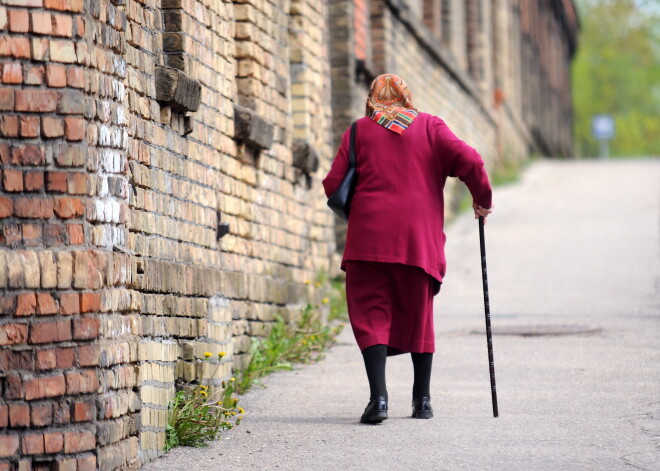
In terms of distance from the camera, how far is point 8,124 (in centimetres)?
468

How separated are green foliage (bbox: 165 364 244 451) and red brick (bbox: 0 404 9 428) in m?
1.13

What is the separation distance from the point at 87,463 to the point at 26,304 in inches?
24.2

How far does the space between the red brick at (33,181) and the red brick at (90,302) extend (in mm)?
422

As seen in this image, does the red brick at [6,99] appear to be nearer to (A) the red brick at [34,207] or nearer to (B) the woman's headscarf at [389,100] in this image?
(A) the red brick at [34,207]

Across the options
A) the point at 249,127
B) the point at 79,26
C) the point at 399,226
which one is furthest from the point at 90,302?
the point at 249,127

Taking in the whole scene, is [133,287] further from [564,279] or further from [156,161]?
[564,279]

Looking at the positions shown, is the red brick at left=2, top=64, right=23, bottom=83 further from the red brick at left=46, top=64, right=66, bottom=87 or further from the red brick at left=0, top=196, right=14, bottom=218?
the red brick at left=0, top=196, right=14, bottom=218

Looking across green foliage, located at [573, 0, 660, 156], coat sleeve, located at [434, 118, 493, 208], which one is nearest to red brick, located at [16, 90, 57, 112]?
coat sleeve, located at [434, 118, 493, 208]

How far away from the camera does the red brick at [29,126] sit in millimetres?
4707

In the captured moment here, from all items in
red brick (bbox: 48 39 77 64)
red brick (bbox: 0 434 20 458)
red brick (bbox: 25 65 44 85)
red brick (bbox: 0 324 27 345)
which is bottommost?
red brick (bbox: 0 434 20 458)

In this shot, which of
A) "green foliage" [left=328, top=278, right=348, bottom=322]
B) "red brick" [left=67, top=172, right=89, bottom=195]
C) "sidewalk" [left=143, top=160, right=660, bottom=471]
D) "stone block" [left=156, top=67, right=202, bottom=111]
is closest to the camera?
"red brick" [left=67, top=172, right=89, bottom=195]

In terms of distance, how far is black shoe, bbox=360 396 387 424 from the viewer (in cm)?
616

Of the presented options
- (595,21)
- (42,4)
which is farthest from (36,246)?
(595,21)

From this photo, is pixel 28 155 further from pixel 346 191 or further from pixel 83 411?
pixel 346 191
